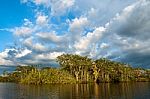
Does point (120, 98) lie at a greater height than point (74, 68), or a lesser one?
lesser

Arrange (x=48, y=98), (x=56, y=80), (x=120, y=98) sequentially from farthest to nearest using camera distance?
(x=56, y=80) < (x=48, y=98) < (x=120, y=98)

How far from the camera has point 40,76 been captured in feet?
597

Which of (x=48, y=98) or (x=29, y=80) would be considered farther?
(x=29, y=80)

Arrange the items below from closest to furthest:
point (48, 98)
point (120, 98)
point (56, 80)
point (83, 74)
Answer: point (120, 98), point (48, 98), point (56, 80), point (83, 74)

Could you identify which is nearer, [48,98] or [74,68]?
[48,98]

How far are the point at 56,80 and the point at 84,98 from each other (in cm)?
11136

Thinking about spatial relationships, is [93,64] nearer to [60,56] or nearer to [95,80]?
[95,80]

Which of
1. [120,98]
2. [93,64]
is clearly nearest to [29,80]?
[93,64]

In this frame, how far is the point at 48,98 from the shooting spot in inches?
2849

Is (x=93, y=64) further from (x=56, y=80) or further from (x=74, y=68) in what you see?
(x=56, y=80)

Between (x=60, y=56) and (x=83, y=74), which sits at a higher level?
(x=60, y=56)

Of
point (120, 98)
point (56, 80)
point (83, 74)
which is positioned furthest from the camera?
point (83, 74)

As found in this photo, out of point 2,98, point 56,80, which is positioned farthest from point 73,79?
point 2,98

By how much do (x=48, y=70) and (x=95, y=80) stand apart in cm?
3597
